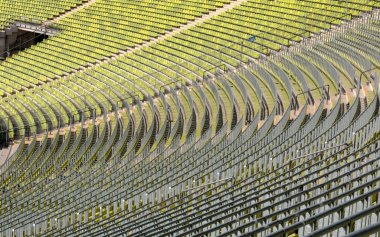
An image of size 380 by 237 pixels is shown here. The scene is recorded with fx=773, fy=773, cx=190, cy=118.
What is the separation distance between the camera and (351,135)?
9766 millimetres

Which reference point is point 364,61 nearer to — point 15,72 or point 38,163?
point 38,163

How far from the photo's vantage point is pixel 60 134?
1803cm

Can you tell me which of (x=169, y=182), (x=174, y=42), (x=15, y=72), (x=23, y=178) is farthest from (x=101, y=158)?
(x=15, y=72)

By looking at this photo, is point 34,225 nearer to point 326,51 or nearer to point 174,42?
point 326,51

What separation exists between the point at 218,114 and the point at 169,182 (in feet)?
15.3

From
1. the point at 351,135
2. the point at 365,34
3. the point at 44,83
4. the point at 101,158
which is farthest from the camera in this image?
the point at 44,83

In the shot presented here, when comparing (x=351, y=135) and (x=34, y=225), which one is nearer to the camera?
(x=351, y=135)

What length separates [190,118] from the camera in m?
15.9

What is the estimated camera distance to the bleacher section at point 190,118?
7660 millimetres

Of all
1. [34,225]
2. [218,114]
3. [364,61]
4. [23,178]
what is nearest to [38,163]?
[23,178]

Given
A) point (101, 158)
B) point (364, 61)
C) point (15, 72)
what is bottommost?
point (15, 72)

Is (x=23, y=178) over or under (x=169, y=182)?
under

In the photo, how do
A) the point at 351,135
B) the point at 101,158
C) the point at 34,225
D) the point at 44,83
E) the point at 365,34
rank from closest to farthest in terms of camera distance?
1. the point at 351,135
2. the point at 34,225
3. the point at 101,158
4. the point at 365,34
5. the point at 44,83

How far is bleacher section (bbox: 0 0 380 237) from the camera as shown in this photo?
7660mm
